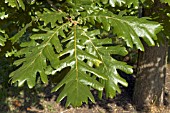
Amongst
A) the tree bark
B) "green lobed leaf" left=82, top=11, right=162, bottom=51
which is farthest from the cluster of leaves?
the tree bark

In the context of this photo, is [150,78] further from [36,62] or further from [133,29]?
[36,62]

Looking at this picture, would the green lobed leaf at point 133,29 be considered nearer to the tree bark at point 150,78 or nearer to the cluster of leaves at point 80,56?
the cluster of leaves at point 80,56

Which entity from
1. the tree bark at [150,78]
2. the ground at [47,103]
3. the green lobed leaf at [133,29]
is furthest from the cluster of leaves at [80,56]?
the ground at [47,103]

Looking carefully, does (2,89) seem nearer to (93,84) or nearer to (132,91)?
(132,91)

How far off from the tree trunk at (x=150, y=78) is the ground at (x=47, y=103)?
0.47 feet

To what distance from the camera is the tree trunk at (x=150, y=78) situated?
18.1ft

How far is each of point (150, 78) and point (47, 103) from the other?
169 cm

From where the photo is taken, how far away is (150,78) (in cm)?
574

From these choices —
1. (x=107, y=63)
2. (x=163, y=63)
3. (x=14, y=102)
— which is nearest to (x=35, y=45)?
(x=107, y=63)

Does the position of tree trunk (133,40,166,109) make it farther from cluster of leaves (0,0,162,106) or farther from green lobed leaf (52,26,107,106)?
green lobed leaf (52,26,107,106)

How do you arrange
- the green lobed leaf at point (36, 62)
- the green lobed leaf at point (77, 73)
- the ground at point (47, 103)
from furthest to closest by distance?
the ground at point (47, 103)
the green lobed leaf at point (36, 62)
the green lobed leaf at point (77, 73)

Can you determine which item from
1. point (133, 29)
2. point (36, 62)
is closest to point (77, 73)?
point (36, 62)

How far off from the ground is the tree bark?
13 cm

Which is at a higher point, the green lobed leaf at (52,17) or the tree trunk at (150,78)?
the green lobed leaf at (52,17)
